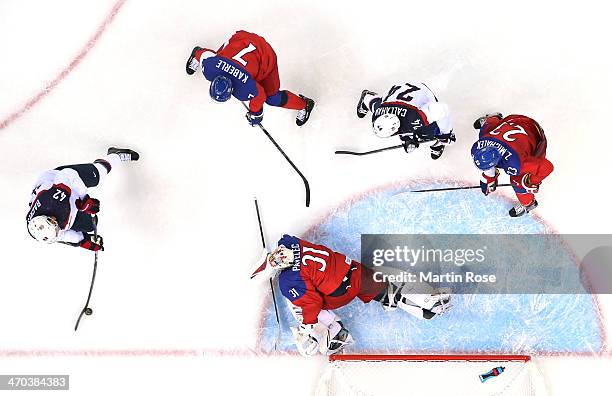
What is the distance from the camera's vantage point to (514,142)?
2.97 metres

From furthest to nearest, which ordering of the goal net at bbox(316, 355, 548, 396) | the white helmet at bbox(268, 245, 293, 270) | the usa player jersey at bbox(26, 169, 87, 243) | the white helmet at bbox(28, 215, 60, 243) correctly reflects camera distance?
the goal net at bbox(316, 355, 548, 396) → the white helmet at bbox(268, 245, 293, 270) → the usa player jersey at bbox(26, 169, 87, 243) → the white helmet at bbox(28, 215, 60, 243)

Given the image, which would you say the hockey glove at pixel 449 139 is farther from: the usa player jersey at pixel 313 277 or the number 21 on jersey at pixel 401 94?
the usa player jersey at pixel 313 277

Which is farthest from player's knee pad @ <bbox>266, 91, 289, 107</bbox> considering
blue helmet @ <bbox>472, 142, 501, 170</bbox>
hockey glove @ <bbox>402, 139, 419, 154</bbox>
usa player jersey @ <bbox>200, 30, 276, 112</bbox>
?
blue helmet @ <bbox>472, 142, 501, 170</bbox>

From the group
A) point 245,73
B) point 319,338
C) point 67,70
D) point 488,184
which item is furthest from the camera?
point 67,70

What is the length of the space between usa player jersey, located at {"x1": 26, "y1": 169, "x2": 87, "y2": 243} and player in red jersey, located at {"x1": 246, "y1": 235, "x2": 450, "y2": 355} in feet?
3.51

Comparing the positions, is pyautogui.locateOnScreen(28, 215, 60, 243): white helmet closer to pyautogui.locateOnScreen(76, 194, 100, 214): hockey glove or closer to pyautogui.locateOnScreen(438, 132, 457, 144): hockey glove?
pyautogui.locateOnScreen(76, 194, 100, 214): hockey glove

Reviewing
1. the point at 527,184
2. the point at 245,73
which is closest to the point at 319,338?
the point at 527,184

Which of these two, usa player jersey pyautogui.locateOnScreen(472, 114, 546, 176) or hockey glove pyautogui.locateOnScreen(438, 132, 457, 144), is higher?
hockey glove pyautogui.locateOnScreen(438, 132, 457, 144)

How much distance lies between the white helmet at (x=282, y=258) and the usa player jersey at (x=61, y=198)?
1.08 meters

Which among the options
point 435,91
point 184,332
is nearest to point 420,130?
point 435,91

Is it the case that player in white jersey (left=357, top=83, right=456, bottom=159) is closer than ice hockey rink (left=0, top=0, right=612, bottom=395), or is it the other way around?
player in white jersey (left=357, top=83, right=456, bottom=159)

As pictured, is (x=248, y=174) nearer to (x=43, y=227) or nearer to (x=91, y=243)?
(x=91, y=243)

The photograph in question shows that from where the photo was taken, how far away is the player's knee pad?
11.0ft

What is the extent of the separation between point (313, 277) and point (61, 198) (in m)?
1.41
